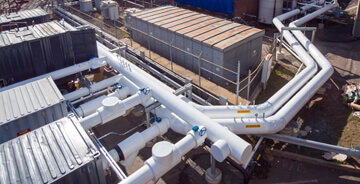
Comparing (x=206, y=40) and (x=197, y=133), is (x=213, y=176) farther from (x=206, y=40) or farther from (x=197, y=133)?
(x=206, y=40)

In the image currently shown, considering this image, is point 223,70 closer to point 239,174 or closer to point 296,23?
point 239,174

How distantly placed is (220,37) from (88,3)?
18830 millimetres

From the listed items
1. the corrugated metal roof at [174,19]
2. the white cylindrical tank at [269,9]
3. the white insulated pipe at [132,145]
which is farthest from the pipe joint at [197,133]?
the white cylindrical tank at [269,9]

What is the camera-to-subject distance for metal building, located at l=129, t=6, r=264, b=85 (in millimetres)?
15250

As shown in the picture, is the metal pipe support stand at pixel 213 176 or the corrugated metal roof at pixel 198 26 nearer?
the metal pipe support stand at pixel 213 176

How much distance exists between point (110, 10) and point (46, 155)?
21478 mm

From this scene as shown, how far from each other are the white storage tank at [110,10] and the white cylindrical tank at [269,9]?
→ 12760 millimetres

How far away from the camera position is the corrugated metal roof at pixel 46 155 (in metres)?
7.02

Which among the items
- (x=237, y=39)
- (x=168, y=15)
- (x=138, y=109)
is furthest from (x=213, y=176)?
(x=168, y=15)

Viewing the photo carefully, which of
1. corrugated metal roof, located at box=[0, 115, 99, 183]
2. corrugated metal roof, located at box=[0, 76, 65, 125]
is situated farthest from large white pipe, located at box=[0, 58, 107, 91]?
corrugated metal roof, located at box=[0, 115, 99, 183]

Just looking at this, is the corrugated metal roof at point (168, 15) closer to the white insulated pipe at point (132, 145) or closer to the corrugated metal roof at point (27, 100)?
the corrugated metal roof at point (27, 100)

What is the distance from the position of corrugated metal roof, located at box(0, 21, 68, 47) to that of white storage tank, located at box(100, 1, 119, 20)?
1332cm

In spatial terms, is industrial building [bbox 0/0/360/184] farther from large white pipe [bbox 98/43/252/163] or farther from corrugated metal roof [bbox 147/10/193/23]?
corrugated metal roof [bbox 147/10/193/23]

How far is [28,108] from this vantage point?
9.77 metres
